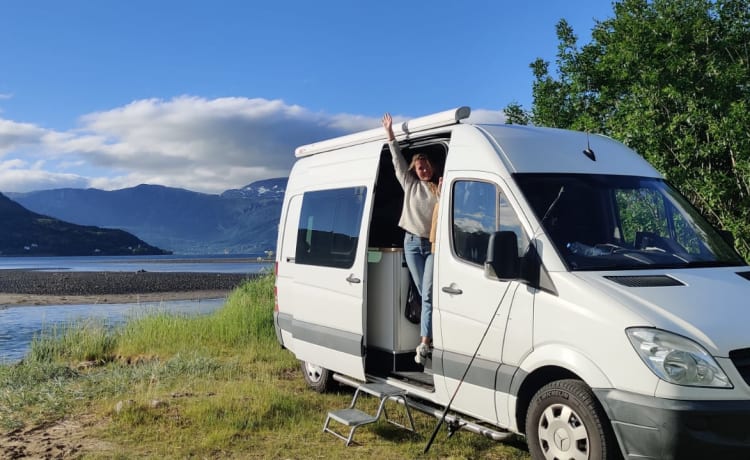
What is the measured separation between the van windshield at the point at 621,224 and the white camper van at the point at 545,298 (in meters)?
0.01

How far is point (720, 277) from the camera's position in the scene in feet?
15.3

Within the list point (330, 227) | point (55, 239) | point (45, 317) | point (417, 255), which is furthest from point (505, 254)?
point (55, 239)

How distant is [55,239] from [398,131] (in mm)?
175258

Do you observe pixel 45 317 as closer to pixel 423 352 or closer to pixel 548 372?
pixel 423 352

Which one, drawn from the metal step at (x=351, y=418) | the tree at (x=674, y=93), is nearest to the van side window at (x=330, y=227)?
the metal step at (x=351, y=418)

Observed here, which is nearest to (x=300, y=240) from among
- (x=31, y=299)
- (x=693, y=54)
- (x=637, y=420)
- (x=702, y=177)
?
(x=637, y=420)

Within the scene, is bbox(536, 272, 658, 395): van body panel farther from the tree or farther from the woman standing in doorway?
the tree

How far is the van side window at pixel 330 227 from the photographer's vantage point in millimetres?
7273

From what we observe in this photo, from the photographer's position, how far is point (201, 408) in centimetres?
720

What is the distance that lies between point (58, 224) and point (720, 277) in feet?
621

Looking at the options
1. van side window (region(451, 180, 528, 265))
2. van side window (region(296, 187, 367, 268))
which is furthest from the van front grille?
van side window (region(296, 187, 367, 268))

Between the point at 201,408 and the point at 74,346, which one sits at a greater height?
the point at 201,408

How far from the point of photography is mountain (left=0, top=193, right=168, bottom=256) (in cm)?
16412

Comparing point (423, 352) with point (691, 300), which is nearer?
point (691, 300)
